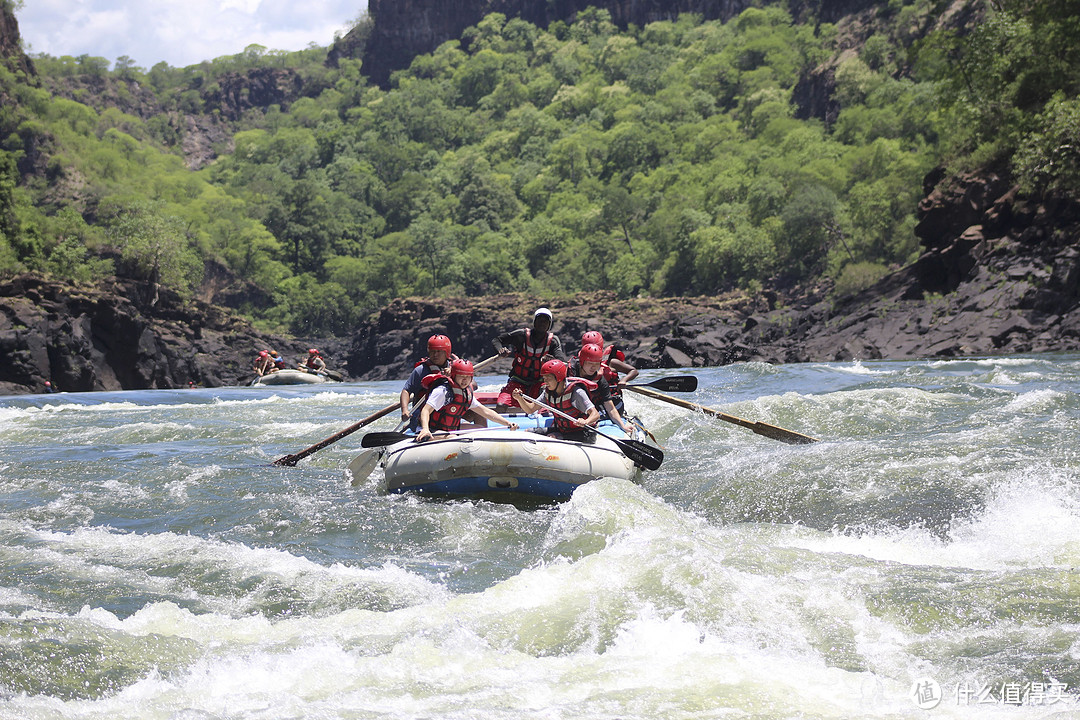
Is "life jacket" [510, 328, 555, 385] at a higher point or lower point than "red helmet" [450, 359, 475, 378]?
lower

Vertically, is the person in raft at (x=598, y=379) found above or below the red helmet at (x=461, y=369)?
below

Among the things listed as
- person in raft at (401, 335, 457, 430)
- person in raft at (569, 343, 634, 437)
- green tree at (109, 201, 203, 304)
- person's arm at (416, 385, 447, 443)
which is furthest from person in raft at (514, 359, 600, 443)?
green tree at (109, 201, 203, 304)

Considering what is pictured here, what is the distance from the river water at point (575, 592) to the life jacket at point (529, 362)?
1924 millimetres

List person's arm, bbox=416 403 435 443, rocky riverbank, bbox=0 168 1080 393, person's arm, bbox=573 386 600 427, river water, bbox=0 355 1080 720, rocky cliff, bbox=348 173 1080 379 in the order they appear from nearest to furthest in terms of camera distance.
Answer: river water, bbox=0 355 1080 720 → person's arm, bbox=416 403 435 443 → person's arm, bbox=573 386 600 427 → rocky cliff, bbox=348 173 1080 379 → rocky riverbank, bbox=0 168 1080 393

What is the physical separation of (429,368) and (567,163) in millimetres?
91633

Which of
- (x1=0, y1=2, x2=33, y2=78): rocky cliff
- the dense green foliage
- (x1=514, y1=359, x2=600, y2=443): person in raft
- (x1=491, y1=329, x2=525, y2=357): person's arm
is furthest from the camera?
(x1=0, y1=2, x2=33, y2=78): rocky cliff

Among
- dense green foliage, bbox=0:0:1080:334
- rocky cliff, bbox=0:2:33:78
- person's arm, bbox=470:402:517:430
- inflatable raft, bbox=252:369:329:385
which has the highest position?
rocky cliff, bbox=0:2:33:78

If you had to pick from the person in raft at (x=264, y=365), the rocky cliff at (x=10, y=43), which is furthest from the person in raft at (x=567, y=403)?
the rocky cliff at (x=10, y=43)

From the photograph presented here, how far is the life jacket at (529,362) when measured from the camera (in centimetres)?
1123

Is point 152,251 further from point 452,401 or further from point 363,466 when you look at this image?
point 452,401

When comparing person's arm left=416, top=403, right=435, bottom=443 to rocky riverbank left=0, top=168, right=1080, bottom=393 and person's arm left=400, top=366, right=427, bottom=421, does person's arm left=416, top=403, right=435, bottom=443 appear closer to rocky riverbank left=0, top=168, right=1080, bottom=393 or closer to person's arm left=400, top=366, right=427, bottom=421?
person's arm left=400, top=366, right=427, bottom=421

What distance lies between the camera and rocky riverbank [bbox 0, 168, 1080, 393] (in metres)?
27.8

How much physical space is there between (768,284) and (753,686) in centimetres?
5693

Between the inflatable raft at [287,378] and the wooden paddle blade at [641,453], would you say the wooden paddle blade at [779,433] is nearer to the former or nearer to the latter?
the wooden paddle blade at [641,453]
